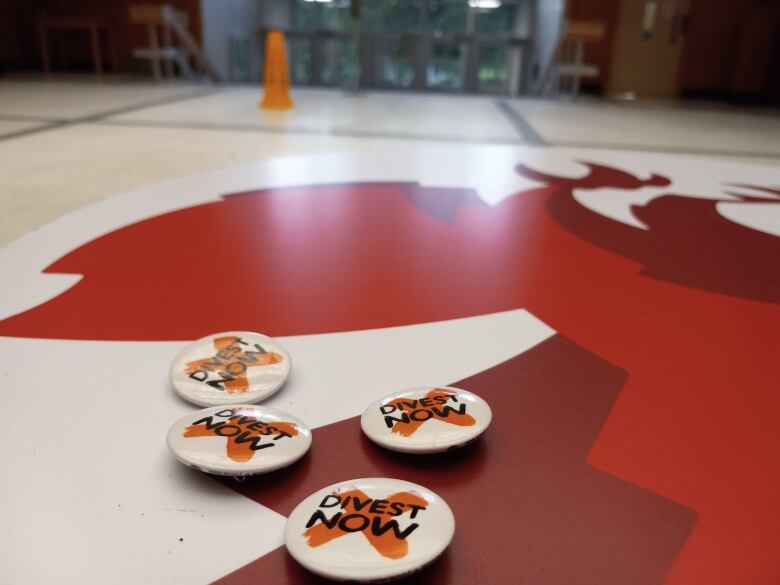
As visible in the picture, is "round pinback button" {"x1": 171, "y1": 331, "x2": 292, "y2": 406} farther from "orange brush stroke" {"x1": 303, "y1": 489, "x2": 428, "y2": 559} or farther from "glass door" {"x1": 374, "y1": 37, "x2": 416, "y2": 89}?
"glass door" {"x1": 374, "y1": 37, "x2": 416, "y2": 89}

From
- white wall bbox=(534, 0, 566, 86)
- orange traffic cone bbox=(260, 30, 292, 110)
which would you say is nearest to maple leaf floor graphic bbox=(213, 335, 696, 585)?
orange traffic cone bbox=(260, 30, 292, 110)

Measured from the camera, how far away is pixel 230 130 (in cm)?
398

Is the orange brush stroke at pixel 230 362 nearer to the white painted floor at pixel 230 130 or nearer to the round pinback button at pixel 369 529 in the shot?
the round pinback button at pixel 369 529

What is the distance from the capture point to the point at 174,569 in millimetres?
682

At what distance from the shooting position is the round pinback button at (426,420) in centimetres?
84

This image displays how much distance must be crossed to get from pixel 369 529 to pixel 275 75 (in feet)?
17.1

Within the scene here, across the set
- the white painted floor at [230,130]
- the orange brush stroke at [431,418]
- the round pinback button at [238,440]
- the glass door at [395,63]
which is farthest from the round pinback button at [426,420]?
the glass door at [395,63]

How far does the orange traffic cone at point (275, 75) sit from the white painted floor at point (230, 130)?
0.17 metres

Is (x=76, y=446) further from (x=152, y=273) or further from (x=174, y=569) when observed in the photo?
(x=152, y=273)

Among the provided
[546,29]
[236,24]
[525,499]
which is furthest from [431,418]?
[236,24]

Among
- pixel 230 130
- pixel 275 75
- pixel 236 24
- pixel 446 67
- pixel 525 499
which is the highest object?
pixel 236 24

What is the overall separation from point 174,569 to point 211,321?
0.65 m

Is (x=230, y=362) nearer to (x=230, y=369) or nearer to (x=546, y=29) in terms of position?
(x=230, y=369)

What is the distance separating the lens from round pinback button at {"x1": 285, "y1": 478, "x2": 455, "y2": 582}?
0.64 m
